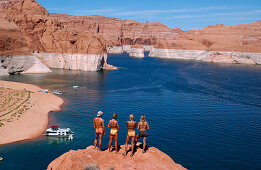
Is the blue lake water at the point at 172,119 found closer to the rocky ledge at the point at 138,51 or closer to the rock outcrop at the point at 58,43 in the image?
the rock outcrop at the point at 58,43

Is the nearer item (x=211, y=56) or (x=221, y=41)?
(x=211, y=56)

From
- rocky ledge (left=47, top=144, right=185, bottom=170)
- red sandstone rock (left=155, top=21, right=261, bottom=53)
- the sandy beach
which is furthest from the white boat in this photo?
red sandstone rock (left=155, top=21, right=261, bottom=53)

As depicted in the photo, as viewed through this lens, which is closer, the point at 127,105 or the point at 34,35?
the point at 127,105

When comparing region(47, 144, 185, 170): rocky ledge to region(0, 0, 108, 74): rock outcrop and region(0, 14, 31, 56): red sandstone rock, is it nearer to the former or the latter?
region(0, 14, 31, 56): red sandstone rock

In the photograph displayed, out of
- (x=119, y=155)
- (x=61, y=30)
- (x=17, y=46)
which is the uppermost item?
(x=61, y=30)

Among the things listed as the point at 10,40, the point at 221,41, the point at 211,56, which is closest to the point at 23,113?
the point at 10,40

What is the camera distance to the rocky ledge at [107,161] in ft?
45.1

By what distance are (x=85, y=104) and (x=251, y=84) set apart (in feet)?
158

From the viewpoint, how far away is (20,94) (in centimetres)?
4391

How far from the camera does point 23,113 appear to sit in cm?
3450

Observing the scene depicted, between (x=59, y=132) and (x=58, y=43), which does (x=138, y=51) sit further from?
(x=59, y=132)

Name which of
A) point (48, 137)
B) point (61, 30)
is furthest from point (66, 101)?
point (61, 30)

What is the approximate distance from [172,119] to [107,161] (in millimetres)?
23443

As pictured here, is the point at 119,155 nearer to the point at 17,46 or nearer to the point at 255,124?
the point at 255,124
